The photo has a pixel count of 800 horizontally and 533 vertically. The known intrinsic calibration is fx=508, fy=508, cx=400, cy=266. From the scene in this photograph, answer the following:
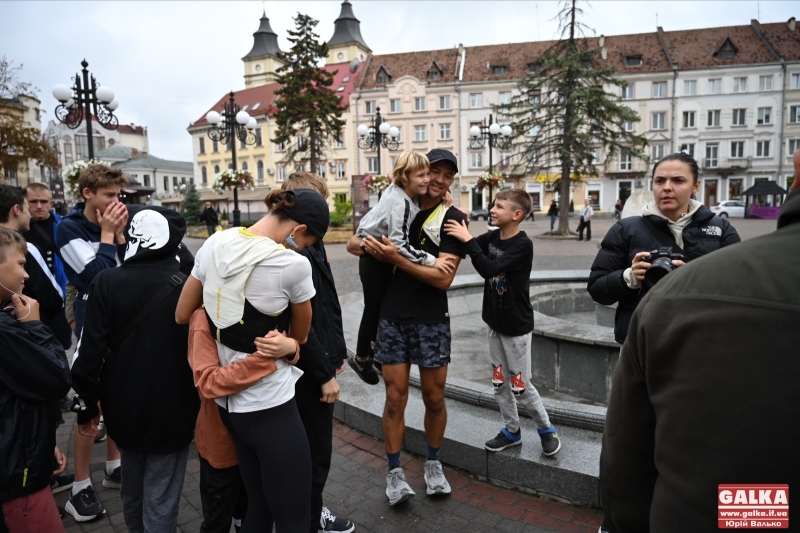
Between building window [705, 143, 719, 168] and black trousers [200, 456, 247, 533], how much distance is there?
57992 millimetres

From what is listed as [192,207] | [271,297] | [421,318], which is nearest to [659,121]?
[192,207]

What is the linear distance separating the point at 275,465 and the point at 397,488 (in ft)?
4.42

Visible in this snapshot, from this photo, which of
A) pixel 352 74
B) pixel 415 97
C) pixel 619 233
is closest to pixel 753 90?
pixel 415 97

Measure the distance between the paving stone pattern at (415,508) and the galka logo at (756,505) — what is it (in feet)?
7.56

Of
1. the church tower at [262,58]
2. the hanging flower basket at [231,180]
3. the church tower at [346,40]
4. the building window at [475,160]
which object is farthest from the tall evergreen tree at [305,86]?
the church tower at [262,58]

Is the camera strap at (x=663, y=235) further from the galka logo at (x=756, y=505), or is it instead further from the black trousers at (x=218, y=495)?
the black trousers at (x=218, y=495)

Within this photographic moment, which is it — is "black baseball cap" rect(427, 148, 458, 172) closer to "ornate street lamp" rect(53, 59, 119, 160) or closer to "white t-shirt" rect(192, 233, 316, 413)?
"white t-shirt" rect(192, 233, 316, 413)

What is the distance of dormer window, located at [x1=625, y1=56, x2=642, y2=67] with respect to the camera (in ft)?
162

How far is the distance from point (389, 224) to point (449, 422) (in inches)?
72.3

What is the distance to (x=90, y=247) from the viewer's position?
3.68m

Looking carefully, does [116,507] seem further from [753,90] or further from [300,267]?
[753,90]

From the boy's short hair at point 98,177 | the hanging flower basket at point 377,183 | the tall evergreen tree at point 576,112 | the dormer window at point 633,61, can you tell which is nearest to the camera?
the boy's short hair at point 98,177

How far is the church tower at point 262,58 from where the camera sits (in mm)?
73688

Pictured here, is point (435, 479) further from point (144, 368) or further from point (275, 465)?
point (144, 368)
